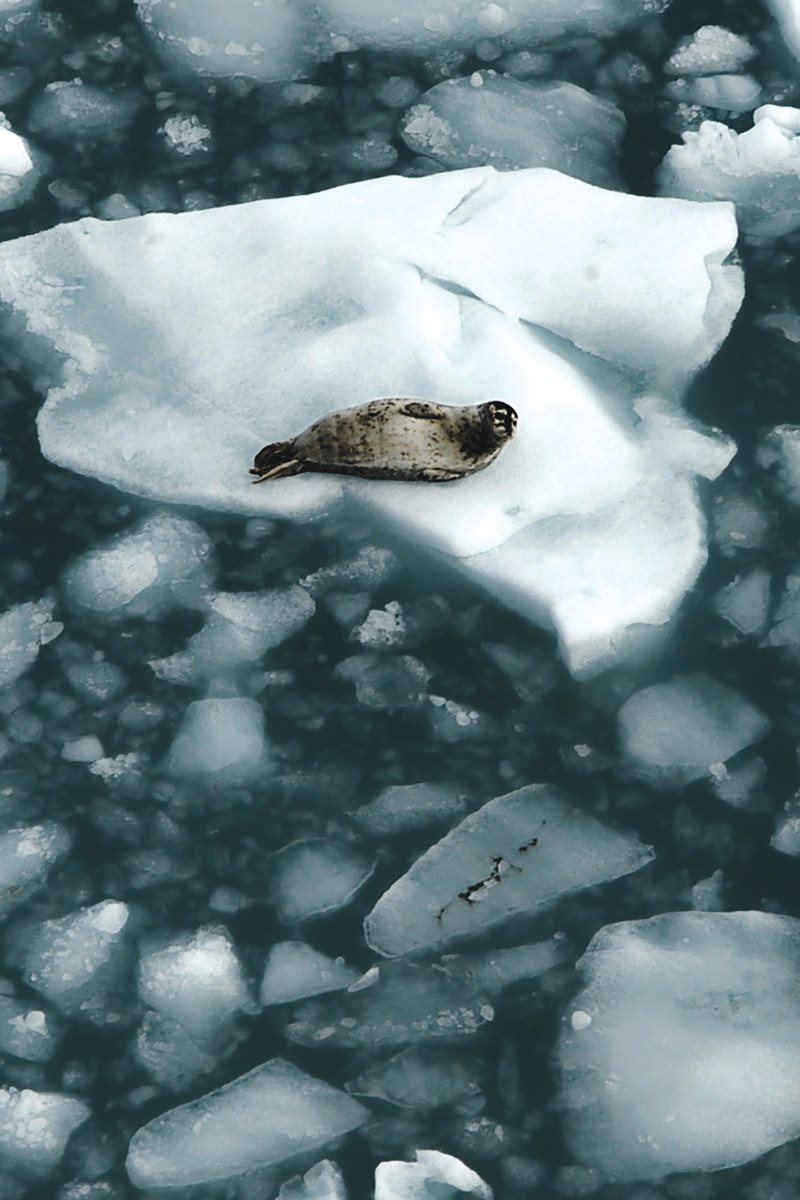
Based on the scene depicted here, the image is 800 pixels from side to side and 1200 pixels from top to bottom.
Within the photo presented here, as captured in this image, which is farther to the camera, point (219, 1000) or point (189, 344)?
point (189, 344)

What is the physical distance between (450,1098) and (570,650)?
376 mm

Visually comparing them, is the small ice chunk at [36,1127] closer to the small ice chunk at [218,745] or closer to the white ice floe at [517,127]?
the small ice chunk at [218,745]

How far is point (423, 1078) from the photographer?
1.14 m

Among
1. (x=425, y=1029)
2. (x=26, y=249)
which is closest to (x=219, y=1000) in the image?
(x=425, y=1029)

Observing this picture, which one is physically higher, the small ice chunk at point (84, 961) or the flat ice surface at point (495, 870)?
the flat ice surface at point (495, 870)

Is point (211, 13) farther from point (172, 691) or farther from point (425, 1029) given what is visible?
point (425, 1029)

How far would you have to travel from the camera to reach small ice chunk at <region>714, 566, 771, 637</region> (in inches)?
50.5

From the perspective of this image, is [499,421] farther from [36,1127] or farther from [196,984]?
[36,1127]

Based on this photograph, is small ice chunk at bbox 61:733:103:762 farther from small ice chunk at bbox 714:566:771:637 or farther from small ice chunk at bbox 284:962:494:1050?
small ice chunk at bbox 714:566:771:637

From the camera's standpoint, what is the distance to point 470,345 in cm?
135

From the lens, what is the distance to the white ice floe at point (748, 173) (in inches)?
58.5

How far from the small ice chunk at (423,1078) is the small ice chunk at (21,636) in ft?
1.50

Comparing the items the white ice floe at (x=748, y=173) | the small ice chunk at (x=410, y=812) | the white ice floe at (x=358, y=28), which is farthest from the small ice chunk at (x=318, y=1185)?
the white ice floe at (x=358, y=28)

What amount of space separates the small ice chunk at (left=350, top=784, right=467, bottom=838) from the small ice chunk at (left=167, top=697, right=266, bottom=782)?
102 mm
